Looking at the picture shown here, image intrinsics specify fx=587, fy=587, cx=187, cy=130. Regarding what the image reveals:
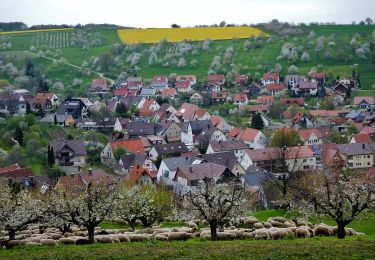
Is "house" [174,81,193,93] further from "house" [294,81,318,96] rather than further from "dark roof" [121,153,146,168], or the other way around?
"dark roof" [121,153,146,168]

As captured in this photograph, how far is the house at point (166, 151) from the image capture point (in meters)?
77.6

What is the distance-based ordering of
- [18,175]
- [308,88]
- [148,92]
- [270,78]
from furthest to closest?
[270,78] < [148,92] < [308,88] < [18,175]

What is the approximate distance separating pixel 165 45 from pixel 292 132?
92.3m

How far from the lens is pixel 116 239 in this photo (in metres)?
29.0

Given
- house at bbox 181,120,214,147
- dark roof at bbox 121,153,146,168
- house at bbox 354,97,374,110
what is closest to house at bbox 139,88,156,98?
house at bbox 181,120,214,147

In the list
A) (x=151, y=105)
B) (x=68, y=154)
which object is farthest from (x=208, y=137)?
(x=151, y=105)

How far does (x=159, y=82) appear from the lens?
137m

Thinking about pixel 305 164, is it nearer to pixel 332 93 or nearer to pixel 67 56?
pixel 332 93

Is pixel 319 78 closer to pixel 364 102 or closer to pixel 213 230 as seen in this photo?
pixel 364 102

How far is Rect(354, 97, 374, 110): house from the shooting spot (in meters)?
110

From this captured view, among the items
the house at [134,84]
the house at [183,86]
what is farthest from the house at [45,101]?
the house at [183,86]

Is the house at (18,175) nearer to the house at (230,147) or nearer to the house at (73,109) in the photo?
the house at (230,147)

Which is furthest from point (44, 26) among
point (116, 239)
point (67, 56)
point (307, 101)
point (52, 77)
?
point (116, 239)

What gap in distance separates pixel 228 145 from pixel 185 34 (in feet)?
345
